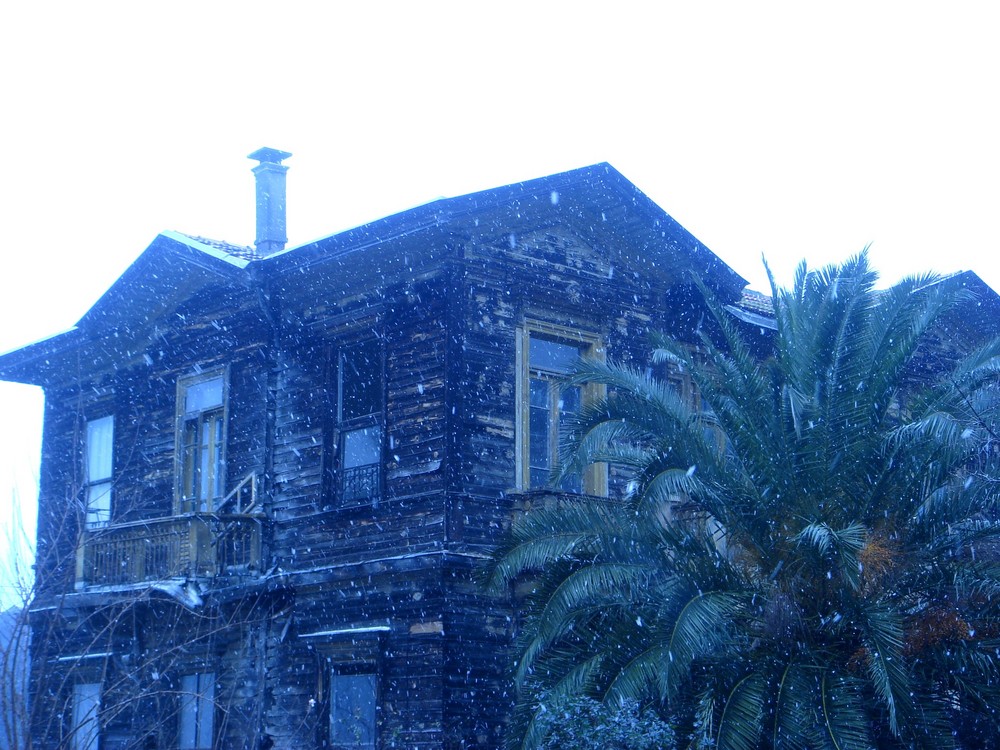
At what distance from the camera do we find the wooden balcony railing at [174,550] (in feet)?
53.6

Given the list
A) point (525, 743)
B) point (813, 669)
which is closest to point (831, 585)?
point (813, 669)

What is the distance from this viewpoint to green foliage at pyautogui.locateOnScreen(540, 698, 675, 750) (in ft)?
36.5

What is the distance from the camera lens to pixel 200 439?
18516 mm

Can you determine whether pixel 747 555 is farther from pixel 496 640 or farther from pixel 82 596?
pixel 82 596

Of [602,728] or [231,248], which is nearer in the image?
[602,728]

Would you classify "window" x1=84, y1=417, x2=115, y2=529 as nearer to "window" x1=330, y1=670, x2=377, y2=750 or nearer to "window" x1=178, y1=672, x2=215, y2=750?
"window" x1=178, y1=672, x2=215, y2=750

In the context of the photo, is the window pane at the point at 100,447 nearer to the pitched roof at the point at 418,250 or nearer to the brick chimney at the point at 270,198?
the pitched roof at the point at 418,250

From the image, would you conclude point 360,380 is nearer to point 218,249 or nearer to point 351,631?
point 218,249

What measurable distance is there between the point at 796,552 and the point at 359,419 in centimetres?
628

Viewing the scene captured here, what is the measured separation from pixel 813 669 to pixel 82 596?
9.99m

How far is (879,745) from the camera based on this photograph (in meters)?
11.4

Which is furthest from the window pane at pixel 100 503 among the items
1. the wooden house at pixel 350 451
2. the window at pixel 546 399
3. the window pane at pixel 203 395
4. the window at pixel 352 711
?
the window at pixel 546 399

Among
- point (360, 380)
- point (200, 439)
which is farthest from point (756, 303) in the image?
point (200, 439)

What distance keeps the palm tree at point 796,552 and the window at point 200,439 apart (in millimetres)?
6548
